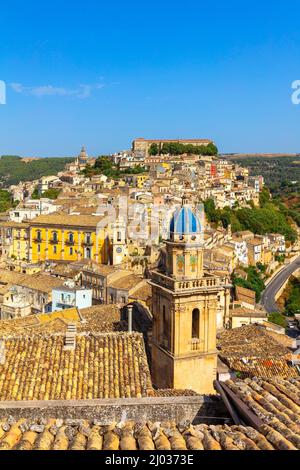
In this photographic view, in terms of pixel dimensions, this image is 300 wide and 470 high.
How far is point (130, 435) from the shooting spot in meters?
4.94

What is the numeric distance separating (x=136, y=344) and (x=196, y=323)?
9.76 ft

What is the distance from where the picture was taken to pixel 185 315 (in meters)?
13.9

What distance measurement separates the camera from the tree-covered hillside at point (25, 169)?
424ft

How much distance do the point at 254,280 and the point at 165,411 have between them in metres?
40.3

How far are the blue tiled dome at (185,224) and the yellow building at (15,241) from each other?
31.3 m

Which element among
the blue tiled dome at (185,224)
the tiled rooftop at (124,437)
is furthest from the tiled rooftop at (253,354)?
the tiled rooftop at (124,437)

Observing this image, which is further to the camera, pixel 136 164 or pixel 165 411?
pixel 136 164

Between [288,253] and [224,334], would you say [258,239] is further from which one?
[224,334]

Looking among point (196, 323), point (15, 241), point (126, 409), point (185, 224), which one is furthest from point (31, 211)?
point (126, 409)

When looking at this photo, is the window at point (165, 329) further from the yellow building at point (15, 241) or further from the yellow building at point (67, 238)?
the yellow building at point (15, 241)

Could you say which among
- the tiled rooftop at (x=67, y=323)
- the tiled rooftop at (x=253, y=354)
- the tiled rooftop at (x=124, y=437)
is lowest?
the tiled rooftop at (x=253, y=354)

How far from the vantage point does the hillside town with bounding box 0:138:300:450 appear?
512 cm

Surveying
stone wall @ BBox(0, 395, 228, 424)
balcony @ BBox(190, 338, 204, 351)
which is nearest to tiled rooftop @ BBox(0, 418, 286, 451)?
stone wall @ BBox(0, 395, 228, 424)
